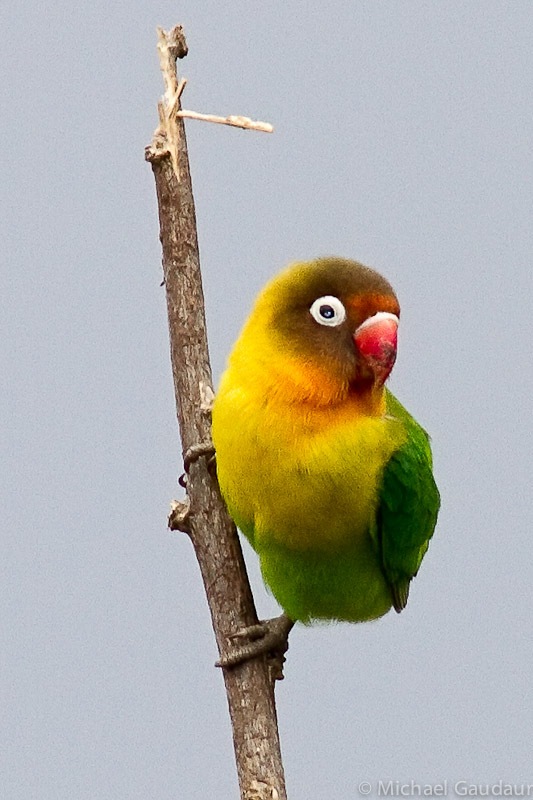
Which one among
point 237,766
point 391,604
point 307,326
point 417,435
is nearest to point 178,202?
point 307,326

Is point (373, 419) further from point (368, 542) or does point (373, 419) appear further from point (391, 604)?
point (391, 604)

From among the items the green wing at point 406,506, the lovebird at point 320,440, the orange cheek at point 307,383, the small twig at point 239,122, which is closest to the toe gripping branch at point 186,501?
the lovebird at point 320,440

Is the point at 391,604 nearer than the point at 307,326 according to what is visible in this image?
No

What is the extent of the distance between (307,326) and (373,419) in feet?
1.34

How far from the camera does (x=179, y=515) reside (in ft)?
15.4

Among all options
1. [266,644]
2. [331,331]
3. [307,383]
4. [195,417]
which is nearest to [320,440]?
[307,383]

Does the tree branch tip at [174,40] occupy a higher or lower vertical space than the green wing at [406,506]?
higher

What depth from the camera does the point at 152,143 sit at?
182 inches

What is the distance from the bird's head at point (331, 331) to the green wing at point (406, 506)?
1.17 ft

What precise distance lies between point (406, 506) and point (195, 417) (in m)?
0.81

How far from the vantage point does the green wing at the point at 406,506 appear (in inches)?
175

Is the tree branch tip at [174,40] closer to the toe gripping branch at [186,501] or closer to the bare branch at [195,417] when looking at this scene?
the bare branch at [195,417]

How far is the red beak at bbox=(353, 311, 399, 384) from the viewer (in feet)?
13.6

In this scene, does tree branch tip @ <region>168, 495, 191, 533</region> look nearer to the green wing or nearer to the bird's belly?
the bird's belly
